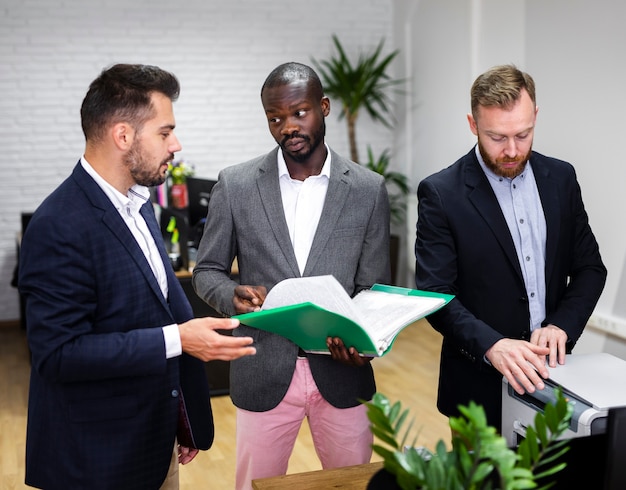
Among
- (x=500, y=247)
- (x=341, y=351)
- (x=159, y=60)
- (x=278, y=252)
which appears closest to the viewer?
(x=341, y=351)

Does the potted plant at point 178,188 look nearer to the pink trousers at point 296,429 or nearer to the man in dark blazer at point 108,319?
the pink trousers at point 296,429

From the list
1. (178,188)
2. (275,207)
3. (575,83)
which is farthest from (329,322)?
(178,188)

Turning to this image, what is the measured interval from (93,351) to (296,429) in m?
0.75

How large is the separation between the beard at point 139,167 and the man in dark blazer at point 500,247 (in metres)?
0.72

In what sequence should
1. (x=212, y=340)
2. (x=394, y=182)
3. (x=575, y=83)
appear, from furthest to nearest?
(x=394, y=182), (x=575, y=83), (x=212, y=340)

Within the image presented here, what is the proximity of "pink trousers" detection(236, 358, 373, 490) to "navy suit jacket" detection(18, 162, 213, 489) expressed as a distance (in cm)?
32

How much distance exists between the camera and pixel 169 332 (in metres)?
1.65

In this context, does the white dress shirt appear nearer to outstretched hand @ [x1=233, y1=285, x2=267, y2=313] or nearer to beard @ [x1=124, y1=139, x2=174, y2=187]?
beard @ [x1=124, y1=139, x2=174, y2=187]

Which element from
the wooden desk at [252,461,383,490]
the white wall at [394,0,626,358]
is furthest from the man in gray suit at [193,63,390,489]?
the white wall at [394,0,626,358]

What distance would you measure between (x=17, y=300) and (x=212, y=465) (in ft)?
11.7

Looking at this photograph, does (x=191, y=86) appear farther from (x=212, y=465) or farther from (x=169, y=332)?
(x=169, y=332)

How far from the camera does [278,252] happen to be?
2018 mm

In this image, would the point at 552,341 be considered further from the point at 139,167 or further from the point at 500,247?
the point at 139,167

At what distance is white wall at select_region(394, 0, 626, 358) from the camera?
3.70 metres
